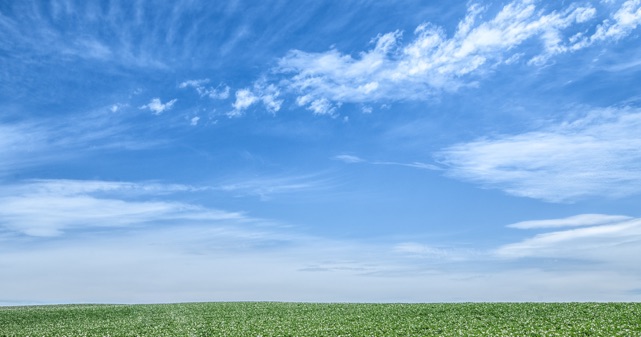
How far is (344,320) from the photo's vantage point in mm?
47750

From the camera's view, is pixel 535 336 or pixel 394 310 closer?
pixel 535 336

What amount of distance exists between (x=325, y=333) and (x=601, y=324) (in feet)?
67.0

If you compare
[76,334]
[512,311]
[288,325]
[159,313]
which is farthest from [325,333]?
[159,313]

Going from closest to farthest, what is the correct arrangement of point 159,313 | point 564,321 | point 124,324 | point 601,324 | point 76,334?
point 601,324 < point 564,321 < point 76,334 < point 124,324 < point 159,313

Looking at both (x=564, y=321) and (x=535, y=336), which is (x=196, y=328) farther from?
(x=564, y=321)

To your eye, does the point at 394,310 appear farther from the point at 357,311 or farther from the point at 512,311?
the point at 512,311

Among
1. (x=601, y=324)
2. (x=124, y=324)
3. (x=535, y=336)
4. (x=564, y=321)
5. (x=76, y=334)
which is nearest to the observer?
(x=535, y=336)

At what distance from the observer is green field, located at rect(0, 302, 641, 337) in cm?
3969

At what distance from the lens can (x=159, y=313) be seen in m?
61.5

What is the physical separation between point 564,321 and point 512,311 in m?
6.89

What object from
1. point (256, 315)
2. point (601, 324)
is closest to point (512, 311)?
point (601, 324)

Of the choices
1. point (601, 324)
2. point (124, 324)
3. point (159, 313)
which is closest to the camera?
point (601, 324)

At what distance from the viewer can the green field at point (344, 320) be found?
1563 inches

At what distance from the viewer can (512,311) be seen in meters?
48.5
